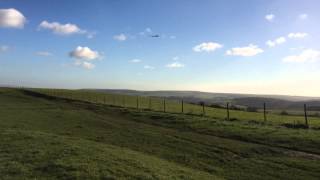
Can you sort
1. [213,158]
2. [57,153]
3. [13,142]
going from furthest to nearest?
[13,142] < [213,158] < [57,153]

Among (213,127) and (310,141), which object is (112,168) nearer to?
(310,141)

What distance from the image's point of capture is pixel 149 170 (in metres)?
14.0

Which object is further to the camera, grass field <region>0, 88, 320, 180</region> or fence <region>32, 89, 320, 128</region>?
fence <region>32, 89, 320, 128</region>

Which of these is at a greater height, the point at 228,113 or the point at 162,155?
the point at 228,113

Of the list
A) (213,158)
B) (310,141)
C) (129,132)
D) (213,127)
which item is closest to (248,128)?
(213,127)

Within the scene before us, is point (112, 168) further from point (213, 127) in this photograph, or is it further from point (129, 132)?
point (213, 127)

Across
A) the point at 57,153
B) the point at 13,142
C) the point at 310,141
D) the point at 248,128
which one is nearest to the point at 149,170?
the point at 57,153

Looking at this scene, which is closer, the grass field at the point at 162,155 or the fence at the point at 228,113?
the grass field at the point at 162,155

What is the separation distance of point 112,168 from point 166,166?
2.10 metres

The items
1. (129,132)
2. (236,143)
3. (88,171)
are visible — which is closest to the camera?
(88,171)

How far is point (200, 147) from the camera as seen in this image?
67.1 ft

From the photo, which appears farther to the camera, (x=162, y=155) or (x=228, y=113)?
(x=228, y=113)

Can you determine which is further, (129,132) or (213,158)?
(129,132)

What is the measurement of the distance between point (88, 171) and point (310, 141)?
14.1m
